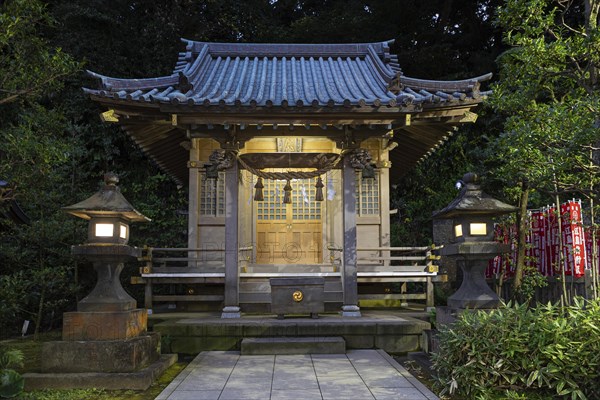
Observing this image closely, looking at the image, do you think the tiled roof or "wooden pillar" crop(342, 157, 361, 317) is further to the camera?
"wooden pillar" crop(342, 157, 361, 317)

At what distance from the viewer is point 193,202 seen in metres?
13.3

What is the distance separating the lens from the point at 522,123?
23.3 feet

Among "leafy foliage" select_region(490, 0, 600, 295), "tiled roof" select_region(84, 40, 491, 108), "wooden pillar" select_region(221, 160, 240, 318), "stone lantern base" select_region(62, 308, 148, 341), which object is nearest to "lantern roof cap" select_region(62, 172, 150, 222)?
"stone lantern base" select_region(62, 308, 148, 341)

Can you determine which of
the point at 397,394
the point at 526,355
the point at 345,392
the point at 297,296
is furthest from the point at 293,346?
the point at 526,355

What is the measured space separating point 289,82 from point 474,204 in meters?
6.46

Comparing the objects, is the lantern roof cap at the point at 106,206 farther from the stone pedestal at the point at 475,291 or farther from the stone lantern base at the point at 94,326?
the stone pedestal at the point at 475,291

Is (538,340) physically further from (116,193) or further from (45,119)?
(45,119)

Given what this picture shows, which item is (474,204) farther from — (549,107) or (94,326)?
(94,326)

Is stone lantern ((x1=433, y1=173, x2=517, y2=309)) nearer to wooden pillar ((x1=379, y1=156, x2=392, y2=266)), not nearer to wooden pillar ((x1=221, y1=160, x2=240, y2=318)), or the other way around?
wooden pillar ((x1=221, y1=160, x2=240, y2=318))

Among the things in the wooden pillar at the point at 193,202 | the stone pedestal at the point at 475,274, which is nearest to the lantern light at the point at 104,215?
the stone pedestal at the point at 475,274

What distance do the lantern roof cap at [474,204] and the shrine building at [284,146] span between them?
98.9 inches

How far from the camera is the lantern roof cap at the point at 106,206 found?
24.1 ft

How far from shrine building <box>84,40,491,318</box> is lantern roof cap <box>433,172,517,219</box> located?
2.51m

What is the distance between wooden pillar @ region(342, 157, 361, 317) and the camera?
10336mm
